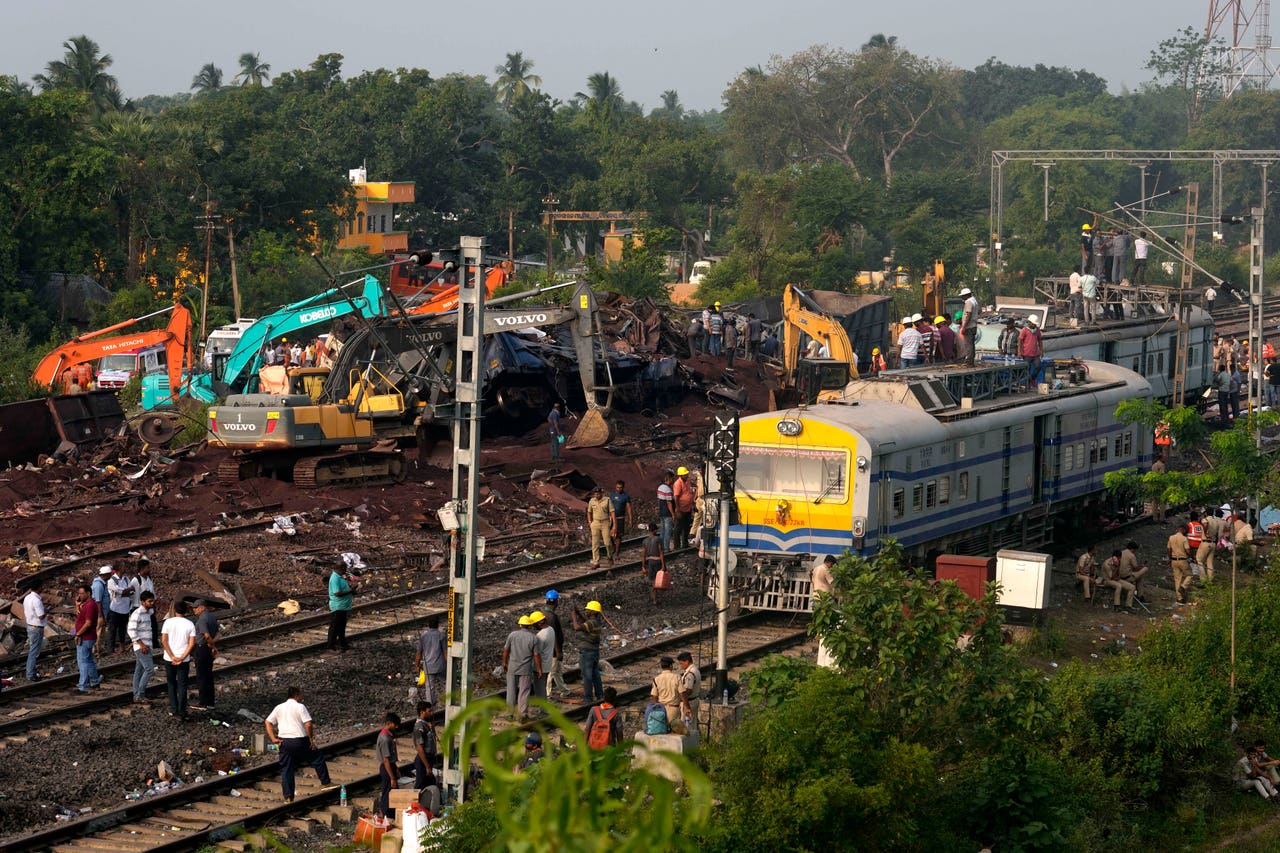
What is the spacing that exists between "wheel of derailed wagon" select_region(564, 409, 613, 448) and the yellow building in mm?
44614

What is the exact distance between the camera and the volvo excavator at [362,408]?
30672 mm

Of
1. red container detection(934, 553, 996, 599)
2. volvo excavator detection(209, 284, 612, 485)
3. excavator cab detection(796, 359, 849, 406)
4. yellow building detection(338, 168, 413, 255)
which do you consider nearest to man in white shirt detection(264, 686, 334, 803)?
red container detection(934, 553, 996, 599)

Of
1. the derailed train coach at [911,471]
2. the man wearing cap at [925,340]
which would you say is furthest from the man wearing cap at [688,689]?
the man wearing cap at [925,340]

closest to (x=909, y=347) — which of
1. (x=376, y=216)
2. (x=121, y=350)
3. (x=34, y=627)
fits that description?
(x=34, y=627)

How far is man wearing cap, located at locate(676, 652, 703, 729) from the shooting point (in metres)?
18.0

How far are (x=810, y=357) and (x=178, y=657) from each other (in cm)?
2186

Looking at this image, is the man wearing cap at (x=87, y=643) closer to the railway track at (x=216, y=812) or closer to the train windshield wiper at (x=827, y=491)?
the railway track at (x=216, y=812)

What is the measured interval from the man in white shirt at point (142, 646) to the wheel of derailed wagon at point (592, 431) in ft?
54.0

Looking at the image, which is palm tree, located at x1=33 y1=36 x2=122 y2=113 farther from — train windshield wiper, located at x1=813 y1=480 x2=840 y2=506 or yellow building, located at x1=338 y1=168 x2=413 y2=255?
train windshield wiper, located at x1=813 y1=480 x2=840 y2=506

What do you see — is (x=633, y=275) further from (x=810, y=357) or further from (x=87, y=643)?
(x=87, y=643)

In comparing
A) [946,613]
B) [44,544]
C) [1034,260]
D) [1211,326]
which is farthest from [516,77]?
[946,613]

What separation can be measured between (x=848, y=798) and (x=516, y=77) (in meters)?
121

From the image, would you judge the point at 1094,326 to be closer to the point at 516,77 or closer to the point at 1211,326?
the point at 1211,326

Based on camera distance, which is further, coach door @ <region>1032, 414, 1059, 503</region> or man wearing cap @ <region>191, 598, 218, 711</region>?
coach door @ <region>1032, 414, 1059, 503</region>
